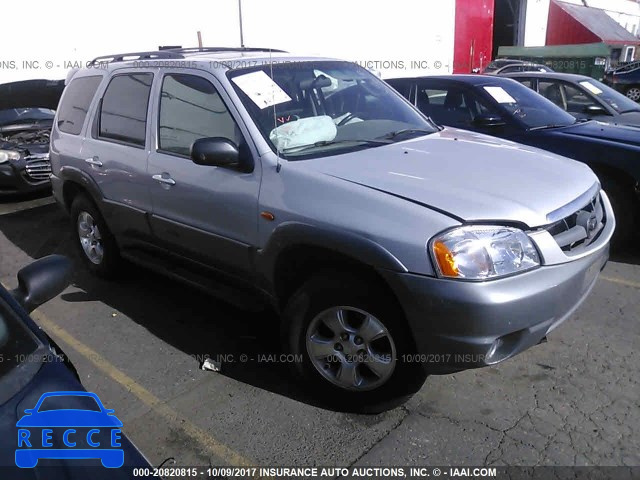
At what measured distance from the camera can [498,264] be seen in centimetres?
263

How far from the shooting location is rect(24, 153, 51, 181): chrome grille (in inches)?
311

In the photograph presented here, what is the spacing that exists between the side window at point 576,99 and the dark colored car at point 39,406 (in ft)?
23.7

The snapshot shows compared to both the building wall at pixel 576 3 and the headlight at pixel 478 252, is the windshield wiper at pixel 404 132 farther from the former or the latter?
the building wall at pixel 576 3

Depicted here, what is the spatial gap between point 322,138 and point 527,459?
2073mm

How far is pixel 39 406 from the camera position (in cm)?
178

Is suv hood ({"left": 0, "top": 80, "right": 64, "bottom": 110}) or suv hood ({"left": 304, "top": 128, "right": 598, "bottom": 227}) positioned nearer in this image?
suv hood ({"left": 304, "top": 128, "right": 598, "bottom": 227})

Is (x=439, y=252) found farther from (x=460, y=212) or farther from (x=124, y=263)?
(x=124, y=263)

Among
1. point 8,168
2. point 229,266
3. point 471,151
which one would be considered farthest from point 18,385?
point 8,168

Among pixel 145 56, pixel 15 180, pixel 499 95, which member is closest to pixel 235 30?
pixel 15 180

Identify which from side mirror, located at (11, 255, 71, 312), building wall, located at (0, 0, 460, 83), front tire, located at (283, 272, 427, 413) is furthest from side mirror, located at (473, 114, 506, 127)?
building wall, located at (0, 0, 460, 83)

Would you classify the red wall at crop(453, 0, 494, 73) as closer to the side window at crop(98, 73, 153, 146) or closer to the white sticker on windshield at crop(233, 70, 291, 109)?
the side window at crop(98, 73, 153, 146)

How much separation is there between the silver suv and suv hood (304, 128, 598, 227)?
0.01m

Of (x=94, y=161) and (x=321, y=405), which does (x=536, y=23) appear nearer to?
(x=94, y=161)

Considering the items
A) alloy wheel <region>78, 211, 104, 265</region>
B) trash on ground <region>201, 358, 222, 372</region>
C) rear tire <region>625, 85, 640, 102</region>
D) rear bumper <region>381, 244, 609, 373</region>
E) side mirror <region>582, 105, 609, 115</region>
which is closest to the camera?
rear bumper <region>381, 244, 609, 373</region>
